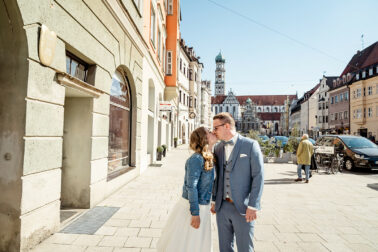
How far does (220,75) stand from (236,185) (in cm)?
13775

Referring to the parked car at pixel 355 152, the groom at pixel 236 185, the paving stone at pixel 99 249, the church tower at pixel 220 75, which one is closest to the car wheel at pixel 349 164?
the parked car at pixel 355 152

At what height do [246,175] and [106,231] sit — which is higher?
[246,175]

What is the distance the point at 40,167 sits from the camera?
3.73 meters

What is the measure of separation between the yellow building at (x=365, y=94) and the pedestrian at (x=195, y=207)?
38411mm

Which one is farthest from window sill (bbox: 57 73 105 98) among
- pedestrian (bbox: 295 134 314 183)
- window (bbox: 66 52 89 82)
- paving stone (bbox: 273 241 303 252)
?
pedestrian (bbox: 295 134 314 183)

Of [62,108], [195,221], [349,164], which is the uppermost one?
[62,108]

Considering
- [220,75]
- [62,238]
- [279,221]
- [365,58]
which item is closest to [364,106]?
[365,58]

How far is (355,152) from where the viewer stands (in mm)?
12578

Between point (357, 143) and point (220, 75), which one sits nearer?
point (357, 143)

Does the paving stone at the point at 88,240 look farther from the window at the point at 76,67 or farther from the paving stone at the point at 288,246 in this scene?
the window at the point at 76,67

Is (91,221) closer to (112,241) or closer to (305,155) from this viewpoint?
(112,241)

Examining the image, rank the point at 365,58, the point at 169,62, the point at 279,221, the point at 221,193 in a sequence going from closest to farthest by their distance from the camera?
the point at 221,193 < the point at 279,221 < the point at 169,62 < the point at 365,58

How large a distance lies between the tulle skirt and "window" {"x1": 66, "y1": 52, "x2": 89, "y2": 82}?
3653 millimetres

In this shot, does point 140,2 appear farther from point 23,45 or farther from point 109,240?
point 109,240
